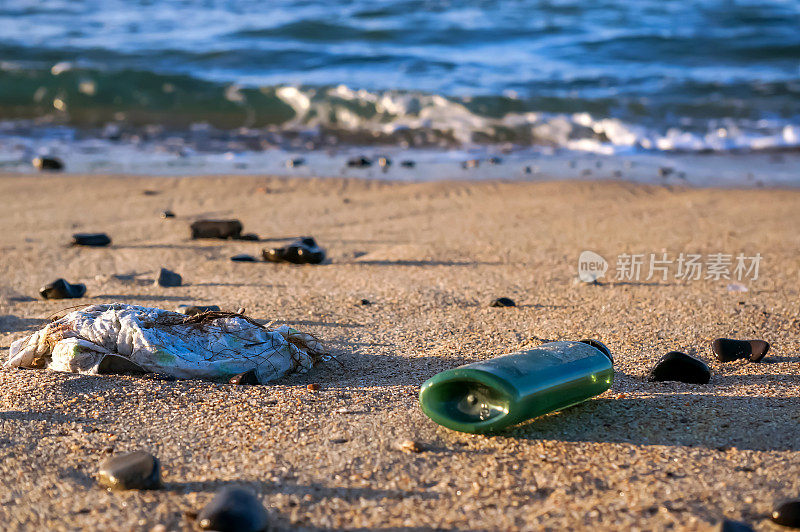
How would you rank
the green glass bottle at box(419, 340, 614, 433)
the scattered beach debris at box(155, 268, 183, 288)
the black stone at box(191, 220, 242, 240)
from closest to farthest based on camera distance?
1. the green glass bottle at box(419, 340, 614, 433)
2. the scattered beach debris at box(155, 268, 183, 288)
3. the black stone at box(191, 220, 242, 240)

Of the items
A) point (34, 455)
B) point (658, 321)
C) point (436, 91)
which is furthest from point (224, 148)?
point (34, 455)

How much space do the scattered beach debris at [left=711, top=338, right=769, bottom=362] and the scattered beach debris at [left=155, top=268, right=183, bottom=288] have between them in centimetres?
202


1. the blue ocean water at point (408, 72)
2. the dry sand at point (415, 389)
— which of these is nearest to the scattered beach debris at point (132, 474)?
the dry sand at point (415, 389)

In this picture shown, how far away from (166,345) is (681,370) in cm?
139

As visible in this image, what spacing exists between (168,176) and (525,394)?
14.4 feet

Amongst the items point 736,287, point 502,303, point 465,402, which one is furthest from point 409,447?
point 736,287

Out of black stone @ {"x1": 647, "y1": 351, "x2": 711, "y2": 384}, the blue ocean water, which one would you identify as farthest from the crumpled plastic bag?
the blue ocean water

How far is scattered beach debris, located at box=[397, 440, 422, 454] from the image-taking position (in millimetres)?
1816

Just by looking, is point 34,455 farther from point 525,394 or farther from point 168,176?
point 168,176

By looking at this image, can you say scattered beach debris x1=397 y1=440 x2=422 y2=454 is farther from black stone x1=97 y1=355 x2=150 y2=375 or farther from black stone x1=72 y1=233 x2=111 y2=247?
black stone x1=72 y1=233 x2=111 y2=247

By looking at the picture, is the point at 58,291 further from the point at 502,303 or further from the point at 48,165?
the point at 48,165

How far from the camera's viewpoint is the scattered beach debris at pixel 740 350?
2.38 meters

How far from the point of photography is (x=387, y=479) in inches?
66.6

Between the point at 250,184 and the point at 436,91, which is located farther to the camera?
the point at 436,91
